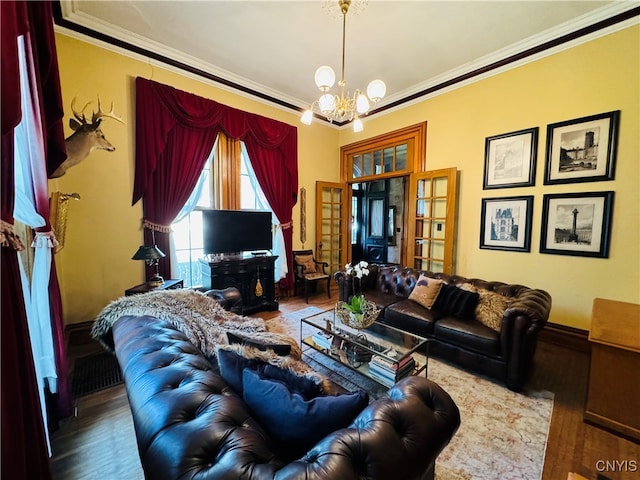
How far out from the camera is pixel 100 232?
9.79 feet

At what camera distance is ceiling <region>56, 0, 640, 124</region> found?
254cm

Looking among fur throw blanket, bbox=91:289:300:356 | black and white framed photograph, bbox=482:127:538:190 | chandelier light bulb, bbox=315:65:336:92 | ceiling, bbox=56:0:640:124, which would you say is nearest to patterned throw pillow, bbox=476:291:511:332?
black and white framed photograph, bbox=482:127:538:190

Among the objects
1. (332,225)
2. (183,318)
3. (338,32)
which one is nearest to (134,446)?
(183,318)

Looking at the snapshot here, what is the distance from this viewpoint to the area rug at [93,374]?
2.15 meters

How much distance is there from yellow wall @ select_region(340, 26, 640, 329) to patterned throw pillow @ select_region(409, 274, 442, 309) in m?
1.11

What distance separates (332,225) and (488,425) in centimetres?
401

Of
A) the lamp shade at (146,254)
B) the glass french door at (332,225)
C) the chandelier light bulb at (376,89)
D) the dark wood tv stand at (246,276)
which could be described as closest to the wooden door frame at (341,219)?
the glass french door at (332,225)

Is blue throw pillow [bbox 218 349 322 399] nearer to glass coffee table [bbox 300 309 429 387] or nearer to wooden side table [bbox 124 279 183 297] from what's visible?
glass coffee table [bbox 300 309 429 387]

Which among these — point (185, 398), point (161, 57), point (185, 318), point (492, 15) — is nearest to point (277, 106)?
point (161, 57)

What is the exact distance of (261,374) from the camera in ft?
3.39

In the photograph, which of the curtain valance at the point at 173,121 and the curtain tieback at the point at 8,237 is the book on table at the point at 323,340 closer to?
the curtain tieback at the point at 8,237

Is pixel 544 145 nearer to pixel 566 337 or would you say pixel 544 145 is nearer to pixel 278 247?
pixel 566 337

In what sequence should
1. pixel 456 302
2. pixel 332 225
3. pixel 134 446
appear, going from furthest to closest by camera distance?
pixel 332 225 < pixel 456 302 < pixel 134 446

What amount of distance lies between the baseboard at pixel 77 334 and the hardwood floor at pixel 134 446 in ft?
3.86
